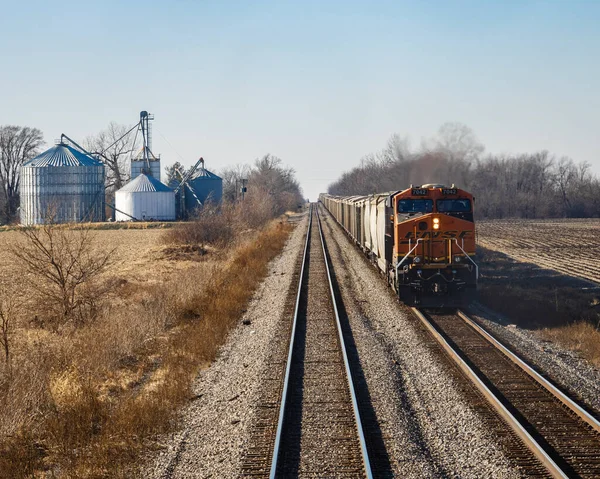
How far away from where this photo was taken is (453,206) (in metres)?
16.8

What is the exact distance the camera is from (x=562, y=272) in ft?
83.6

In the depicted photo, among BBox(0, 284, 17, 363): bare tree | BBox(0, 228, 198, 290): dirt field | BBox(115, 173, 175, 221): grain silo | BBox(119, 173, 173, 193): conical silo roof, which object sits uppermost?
BBox(119, 173, 173, 193): conical silo roof

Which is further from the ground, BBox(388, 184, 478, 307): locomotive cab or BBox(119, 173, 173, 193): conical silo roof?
BBox(119, 173, 173, 193): conical silo roof

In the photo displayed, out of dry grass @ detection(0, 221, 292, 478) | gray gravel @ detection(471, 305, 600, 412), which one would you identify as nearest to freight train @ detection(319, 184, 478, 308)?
gray gravel @ detection(471, 305, 600, 412)

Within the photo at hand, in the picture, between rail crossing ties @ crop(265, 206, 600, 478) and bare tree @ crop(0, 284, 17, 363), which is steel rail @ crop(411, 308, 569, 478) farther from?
bare tree @ crop(0, 284, 17, 363)

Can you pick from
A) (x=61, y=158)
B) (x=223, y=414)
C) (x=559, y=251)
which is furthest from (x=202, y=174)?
(x=223, y=414)

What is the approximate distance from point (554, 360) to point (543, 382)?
1898 millimetres

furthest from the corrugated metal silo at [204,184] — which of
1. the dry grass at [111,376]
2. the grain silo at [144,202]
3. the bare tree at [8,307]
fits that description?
the dry grass at [111,376]

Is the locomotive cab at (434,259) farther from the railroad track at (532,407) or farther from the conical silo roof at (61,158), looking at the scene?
the conical silo roof at (61,158)

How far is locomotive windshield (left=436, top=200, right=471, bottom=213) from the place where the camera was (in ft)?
55.2

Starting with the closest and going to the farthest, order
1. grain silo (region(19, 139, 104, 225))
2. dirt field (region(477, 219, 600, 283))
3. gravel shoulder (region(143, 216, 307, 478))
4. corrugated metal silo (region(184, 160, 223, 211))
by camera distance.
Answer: gravel shoulder (region(143, 216, 307, 478))
dirt field (region(477, 219, 600, 283))
grain silo (region(19, 139, 104, 225))
corrugated metal silo (region(184, 160, 223, 211))

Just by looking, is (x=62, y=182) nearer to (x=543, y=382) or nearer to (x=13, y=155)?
(x=13, y=155)

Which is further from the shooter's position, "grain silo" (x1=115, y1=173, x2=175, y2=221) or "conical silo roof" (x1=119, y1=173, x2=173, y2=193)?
"conical silo roof" (x1=119, y1=173, x2=173, y2=193)

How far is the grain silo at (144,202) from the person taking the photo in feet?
219
